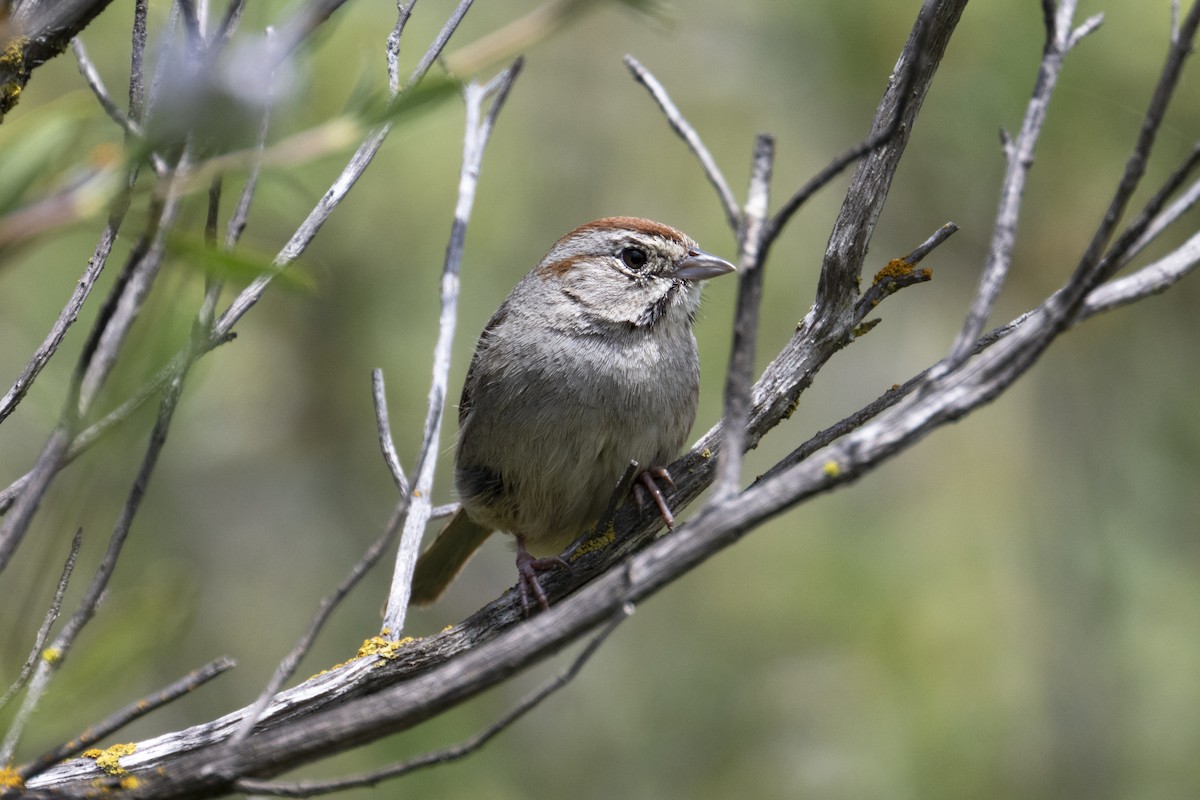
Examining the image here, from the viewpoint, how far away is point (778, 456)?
7406mm

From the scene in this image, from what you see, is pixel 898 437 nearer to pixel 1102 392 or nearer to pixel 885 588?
pixel 885 588

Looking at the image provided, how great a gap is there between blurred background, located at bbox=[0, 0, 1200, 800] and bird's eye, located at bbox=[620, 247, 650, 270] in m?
1.51

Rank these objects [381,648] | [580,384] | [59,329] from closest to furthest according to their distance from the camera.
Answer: [59,329]
[381,648]
[580,384]

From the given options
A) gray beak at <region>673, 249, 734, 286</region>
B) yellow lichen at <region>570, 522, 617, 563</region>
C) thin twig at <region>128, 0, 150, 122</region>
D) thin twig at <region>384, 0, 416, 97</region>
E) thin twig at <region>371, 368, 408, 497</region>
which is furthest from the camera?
gray beak at <region>673, 249, 734, 286</region>

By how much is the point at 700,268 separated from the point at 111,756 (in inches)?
102

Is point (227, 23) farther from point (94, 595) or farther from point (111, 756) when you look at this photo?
point (111, 756)

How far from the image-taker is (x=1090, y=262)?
5.67 ft

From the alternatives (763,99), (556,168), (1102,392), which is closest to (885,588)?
(1102,392)

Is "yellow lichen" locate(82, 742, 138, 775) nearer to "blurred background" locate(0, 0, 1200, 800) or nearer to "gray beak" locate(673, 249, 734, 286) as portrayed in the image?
"gray beak" locate(673, 249, 734, 286)

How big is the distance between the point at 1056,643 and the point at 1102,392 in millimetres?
1478

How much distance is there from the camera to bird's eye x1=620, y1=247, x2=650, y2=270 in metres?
4.41

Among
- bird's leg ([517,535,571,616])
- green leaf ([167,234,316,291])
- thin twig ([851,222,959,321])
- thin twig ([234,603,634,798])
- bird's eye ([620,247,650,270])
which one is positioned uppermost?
bird's eye ([620,247,650,270])

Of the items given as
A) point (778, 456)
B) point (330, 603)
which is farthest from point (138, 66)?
point (778, 456)

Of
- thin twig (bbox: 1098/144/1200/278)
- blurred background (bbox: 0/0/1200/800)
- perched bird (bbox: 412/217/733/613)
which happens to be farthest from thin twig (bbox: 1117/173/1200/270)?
blurred background (bbox: 0/0/1200/800)
